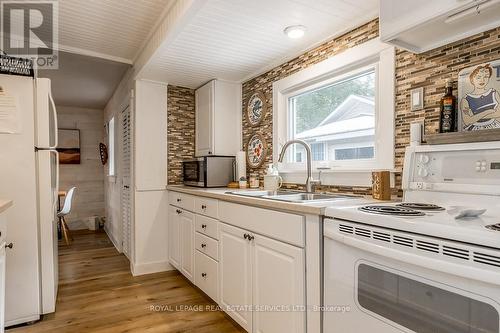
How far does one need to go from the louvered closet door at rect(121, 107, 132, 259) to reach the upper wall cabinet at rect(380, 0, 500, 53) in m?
2.71

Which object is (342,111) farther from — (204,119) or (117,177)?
(117,177)

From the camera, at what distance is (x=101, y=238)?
15.5 feet

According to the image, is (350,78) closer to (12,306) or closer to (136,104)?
(136,104)

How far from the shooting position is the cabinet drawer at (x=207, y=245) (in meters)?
2.17

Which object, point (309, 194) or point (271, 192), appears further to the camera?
point (271, 192)

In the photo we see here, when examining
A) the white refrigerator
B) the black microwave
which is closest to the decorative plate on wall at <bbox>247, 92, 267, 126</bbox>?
the black microwave

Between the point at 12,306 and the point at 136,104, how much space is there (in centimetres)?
191

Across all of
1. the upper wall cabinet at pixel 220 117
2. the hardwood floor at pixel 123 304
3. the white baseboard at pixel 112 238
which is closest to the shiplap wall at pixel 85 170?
the white baseboard at pixel 112 238

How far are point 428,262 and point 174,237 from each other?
2.47m

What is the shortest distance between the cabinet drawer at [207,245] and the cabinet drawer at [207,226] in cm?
4

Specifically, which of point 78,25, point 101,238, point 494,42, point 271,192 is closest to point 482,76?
point 494,42

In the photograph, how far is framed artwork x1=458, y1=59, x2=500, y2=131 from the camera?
1275 mm

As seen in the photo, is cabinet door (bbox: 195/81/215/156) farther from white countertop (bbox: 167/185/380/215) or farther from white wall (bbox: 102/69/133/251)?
white countertop (bbox: 167/185/380/215)

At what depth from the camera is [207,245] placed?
90.1 inches
